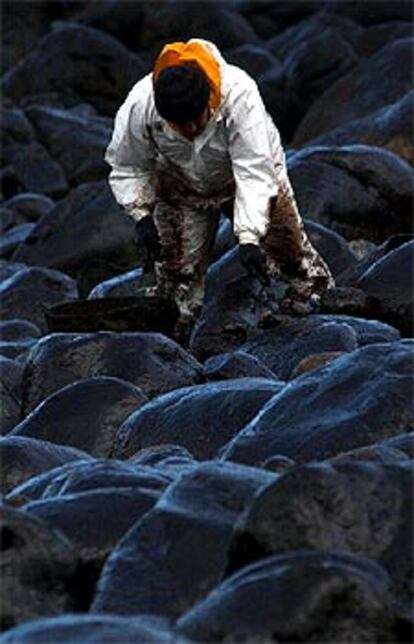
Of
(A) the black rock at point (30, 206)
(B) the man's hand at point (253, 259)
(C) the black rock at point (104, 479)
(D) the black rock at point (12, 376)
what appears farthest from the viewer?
(A) the black rock at point (30, 206)

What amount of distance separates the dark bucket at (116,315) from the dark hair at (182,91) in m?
1.45

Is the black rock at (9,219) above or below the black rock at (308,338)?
below

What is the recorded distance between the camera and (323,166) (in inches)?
560

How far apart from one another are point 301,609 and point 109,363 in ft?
15.9

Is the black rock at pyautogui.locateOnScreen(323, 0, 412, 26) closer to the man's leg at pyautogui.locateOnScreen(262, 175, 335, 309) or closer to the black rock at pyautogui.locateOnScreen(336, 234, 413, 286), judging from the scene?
the black rock at pyautogui.locateOnScreen(336, 234, 413, 286)

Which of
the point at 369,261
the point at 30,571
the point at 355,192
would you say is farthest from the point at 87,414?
the point at 355,192

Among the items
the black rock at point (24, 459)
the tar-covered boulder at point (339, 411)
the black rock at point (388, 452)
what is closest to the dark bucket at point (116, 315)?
the black rock at point (24, 459)

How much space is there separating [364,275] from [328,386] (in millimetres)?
3940

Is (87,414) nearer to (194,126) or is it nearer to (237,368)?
(237,368)

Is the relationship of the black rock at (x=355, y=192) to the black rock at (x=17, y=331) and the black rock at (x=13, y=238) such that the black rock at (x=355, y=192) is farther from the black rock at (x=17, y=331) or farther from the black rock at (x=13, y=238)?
the black rock at (x=13, y=238)

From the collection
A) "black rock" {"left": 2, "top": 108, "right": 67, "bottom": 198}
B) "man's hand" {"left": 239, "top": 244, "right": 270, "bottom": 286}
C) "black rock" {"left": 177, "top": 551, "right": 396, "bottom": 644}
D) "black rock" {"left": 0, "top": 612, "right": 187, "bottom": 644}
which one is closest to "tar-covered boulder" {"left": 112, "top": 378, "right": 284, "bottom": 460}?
"man's hand" {"left": 239, "top": 244, "right": 270, "bottom": 286}

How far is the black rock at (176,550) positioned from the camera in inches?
208

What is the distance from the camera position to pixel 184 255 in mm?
10766

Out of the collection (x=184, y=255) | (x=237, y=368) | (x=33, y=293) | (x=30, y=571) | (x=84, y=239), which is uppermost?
(x=30, y=571)
